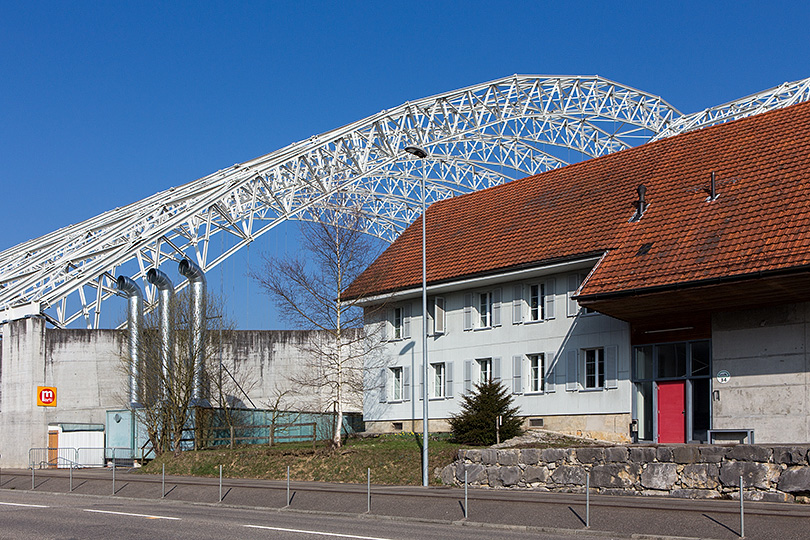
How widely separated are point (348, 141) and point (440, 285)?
2383 cm

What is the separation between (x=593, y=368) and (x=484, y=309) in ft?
19.2

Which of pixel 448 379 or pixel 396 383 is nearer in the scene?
pixel 448 379

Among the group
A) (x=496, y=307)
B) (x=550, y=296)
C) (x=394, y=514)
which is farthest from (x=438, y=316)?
(x=394, y=514)

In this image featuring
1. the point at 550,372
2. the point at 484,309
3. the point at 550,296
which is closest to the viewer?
the point at 550,372

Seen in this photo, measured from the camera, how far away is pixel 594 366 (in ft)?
97.5

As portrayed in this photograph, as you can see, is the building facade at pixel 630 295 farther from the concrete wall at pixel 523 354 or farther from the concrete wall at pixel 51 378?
the concrete wall at pixel 51 378

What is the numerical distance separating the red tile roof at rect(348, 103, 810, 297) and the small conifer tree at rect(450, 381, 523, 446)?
5.03 metres

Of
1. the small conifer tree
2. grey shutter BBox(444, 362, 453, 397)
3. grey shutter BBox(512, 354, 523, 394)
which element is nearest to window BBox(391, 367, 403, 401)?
grey shutter BBox(444, 362, 453, 397)

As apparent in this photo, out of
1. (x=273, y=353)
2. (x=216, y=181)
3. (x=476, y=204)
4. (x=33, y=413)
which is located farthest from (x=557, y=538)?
(x=216, y=181)

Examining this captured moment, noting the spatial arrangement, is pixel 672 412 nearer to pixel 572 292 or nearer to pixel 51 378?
pixel 572 292

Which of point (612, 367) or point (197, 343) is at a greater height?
point (197, 343)

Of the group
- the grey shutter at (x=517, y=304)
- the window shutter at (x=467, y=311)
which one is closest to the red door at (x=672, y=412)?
the grey shutter at (x=517, y=304)

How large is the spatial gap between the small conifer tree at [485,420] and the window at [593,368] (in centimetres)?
271

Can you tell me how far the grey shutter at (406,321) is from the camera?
3656 centimetres
